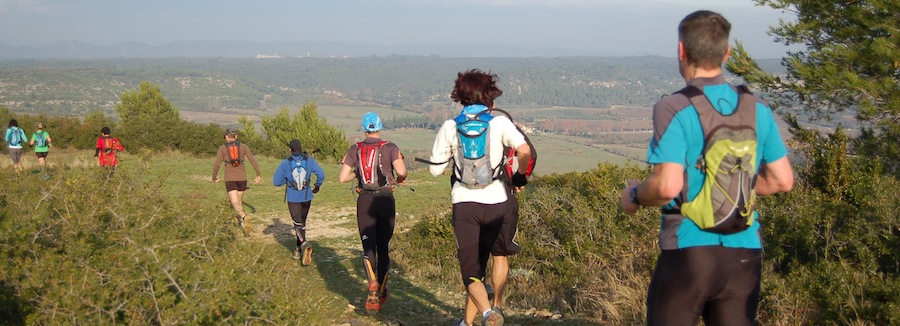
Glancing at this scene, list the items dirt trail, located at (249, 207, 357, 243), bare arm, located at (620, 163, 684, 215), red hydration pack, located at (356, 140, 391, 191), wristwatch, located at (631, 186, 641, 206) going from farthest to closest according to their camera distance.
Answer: dirt trail, located at (249, 207, 357, 243)
red hydration pack, located at (356, 140, 391, 191)
wristwatch, located at (631, 186, 641, 206)
bare arm, located at (620, 163, 684, 215)

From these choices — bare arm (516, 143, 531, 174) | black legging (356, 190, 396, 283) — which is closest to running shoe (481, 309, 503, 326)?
bare arm (516, 143, 531, 174)

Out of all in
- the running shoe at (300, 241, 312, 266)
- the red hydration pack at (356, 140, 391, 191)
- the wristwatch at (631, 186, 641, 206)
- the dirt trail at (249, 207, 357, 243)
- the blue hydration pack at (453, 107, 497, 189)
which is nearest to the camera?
the wristwatch at (631, 186, 641, 206)

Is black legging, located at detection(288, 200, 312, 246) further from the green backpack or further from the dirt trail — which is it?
the green backpack

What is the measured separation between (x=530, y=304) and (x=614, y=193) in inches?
103

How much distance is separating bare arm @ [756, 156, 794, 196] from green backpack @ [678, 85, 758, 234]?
7.7 inches

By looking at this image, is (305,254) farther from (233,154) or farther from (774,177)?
(774,177)

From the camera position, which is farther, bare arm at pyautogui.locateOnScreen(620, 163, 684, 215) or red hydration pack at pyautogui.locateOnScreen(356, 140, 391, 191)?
red hydration pack at pyautogui.locateOnScreen(356, 140, 391, 191)

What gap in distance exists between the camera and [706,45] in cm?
292

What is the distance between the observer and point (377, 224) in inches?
273

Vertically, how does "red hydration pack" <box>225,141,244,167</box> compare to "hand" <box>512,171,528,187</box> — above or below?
below

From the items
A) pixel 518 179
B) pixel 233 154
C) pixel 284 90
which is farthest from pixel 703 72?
pixel 284 90

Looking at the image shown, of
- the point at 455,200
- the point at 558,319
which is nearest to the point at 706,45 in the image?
the point at 455,200

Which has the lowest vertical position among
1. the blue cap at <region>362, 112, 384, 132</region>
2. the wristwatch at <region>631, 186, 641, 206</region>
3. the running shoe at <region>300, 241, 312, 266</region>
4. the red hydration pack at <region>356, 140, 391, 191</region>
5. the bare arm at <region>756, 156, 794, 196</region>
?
the running shoe at <region>300, 241, 312, 266</region>

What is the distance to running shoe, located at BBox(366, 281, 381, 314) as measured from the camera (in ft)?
22.2
